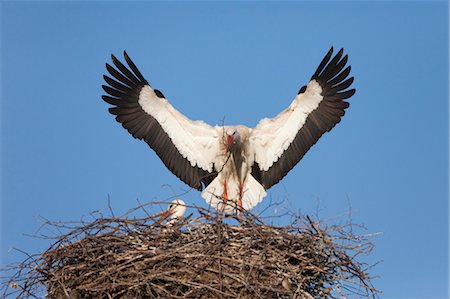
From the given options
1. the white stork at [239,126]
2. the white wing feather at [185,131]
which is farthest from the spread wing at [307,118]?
the white wing feather at [185,131]

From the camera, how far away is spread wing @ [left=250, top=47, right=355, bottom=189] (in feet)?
29.5

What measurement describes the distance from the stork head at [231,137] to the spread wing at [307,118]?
0.26m

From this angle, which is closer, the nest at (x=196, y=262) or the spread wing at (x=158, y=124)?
the nest at (x=196, y=262)

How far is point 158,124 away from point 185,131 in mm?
322

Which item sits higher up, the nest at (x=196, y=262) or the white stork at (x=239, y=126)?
the white stork at (x=239, y=126)

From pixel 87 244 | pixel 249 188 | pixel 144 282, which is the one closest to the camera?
pixel 144 282

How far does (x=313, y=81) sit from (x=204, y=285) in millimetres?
3530

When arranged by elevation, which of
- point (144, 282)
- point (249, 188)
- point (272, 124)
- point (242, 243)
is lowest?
point (144, 282)

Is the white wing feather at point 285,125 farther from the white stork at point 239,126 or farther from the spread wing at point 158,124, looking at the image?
the spread wing at point 158,124

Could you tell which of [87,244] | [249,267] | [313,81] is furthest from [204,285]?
[313,81]

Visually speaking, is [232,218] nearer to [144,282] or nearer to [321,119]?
[144,282]

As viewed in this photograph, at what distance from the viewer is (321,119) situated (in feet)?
29.7

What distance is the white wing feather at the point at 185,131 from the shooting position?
8953mm

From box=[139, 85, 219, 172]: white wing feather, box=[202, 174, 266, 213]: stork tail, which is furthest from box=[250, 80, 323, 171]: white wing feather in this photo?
box=[139, 85, 219, 172]: white wing feather
